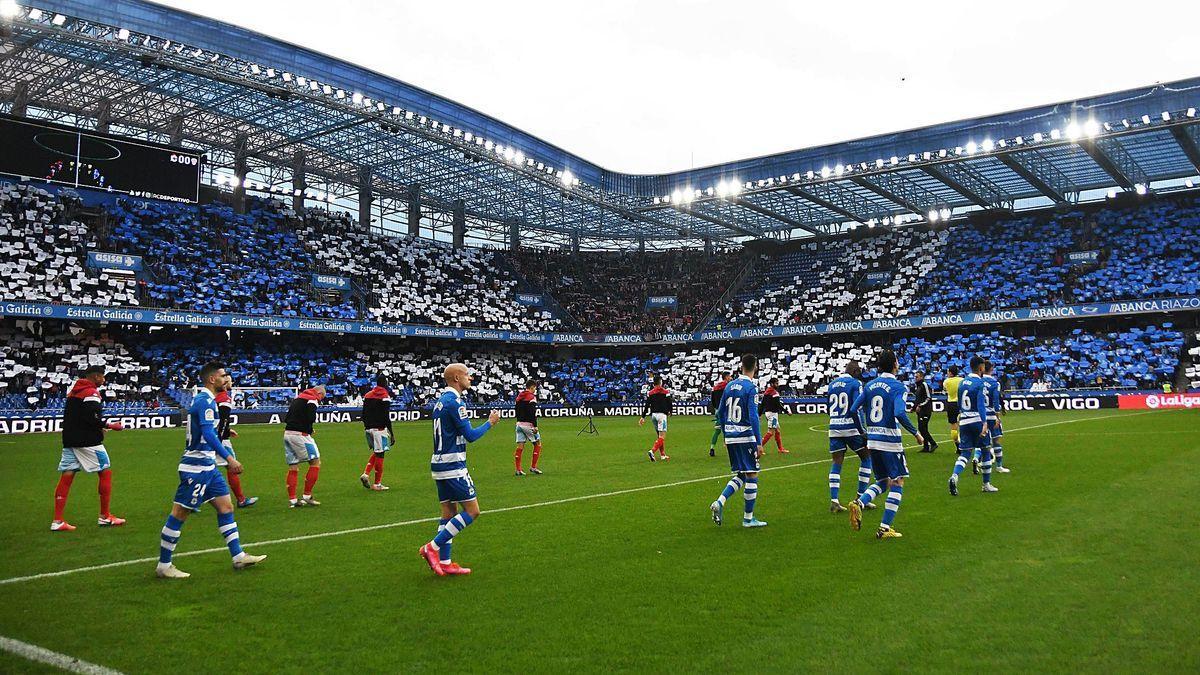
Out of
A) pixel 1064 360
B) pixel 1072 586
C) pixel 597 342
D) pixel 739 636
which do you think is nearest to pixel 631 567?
pixel 739 636

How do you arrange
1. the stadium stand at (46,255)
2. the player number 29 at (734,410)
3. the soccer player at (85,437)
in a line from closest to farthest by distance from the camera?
1. the player number 29 at (734,410)
2. the soccer player at (85,437)
3. the stadium stand at (46,255)

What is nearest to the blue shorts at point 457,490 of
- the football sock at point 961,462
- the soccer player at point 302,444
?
the soccer player at point 302,444

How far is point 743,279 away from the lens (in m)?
60.6

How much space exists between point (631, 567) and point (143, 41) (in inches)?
1344

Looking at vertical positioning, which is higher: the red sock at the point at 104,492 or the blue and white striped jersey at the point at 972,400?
the blue and white striped jersey at the point at 972,400

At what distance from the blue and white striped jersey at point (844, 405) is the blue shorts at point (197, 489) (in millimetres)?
8287

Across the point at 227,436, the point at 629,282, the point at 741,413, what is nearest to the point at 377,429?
the point at 227,436

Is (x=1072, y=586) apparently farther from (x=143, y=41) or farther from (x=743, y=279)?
(x=743, y=279)

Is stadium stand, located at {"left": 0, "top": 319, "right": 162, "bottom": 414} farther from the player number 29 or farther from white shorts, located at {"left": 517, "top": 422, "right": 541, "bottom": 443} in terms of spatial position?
the player number 29

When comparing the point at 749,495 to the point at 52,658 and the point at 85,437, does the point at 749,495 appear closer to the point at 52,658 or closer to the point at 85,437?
the point at 52,658

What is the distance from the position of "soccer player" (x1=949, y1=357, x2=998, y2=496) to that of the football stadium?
0.07 meters

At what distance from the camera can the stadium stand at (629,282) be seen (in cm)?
5884

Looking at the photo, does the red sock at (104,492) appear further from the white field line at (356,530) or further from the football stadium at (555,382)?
the white field line at (356,530)

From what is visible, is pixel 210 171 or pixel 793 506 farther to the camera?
pixel 210 171
